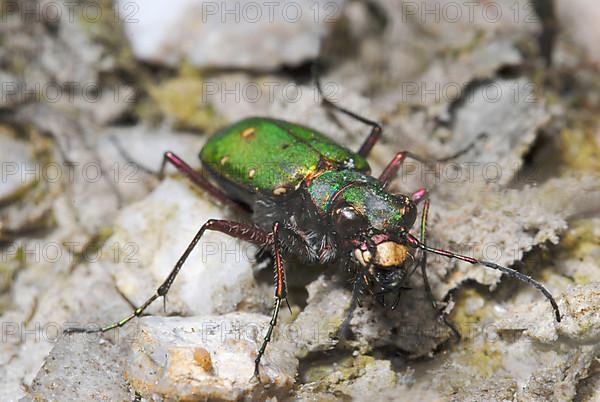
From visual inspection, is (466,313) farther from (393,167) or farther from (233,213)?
(233,213)

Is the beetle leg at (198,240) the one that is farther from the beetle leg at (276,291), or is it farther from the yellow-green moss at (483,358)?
the yellow-green moss at (483,358)

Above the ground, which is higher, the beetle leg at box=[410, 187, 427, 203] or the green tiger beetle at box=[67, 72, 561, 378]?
the beetle leg at box=[410, 187, 427, 203]

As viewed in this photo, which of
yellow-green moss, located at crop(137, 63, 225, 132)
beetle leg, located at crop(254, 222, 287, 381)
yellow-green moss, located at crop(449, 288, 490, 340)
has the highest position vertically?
yellow-green moss, located at crop(137, 63, 225, 132)

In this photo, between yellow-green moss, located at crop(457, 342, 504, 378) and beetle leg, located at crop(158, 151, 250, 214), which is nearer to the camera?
yellow-green moss, located at crop(457, 342, 504, 378)

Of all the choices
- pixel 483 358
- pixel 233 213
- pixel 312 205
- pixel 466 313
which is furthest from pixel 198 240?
pixel 483 358

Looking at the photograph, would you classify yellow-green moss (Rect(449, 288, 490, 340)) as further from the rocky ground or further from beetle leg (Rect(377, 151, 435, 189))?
beetle leg (Rect(377, 151, 435, 189))

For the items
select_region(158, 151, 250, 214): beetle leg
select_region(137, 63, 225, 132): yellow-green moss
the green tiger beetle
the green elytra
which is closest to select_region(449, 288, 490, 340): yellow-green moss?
the green tiger beetle

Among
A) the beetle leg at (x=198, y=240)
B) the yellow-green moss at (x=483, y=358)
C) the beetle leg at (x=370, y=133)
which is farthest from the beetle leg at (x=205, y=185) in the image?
the yellow-green moss at (x=483, y=358)

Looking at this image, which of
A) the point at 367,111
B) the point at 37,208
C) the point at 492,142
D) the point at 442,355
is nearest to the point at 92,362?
the point at 37,208
